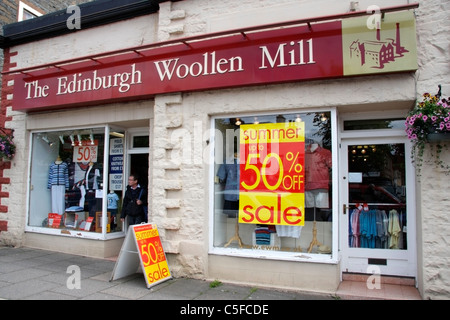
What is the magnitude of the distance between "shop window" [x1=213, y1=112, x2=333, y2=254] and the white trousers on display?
4.36m

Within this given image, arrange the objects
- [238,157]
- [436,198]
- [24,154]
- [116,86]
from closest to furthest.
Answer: [436,198] → [238,157] → [116,86] → [24,154]

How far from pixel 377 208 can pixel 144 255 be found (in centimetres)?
394

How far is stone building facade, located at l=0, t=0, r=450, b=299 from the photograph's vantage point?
4945 millimetres

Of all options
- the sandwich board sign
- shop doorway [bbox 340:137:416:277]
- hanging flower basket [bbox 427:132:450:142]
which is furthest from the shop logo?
hanging flower basket [bbox 427:132:450:142]

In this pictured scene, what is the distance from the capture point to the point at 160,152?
6.24 m

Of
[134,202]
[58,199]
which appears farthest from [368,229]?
[58,199]

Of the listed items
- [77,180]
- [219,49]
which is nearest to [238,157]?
[219,49]

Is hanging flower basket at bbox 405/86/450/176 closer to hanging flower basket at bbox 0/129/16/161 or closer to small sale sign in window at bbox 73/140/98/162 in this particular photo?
small sale sign in window at bbox 73/140/98/162

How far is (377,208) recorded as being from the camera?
587 centimetres

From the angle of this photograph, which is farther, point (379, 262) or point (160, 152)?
point (160, 152)

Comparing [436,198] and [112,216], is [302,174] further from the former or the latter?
[112,216]

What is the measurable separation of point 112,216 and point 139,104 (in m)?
2.62

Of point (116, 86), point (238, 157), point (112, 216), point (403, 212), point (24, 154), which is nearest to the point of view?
point (403, 212)

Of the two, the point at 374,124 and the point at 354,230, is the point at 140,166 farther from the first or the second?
the point at 374,124
